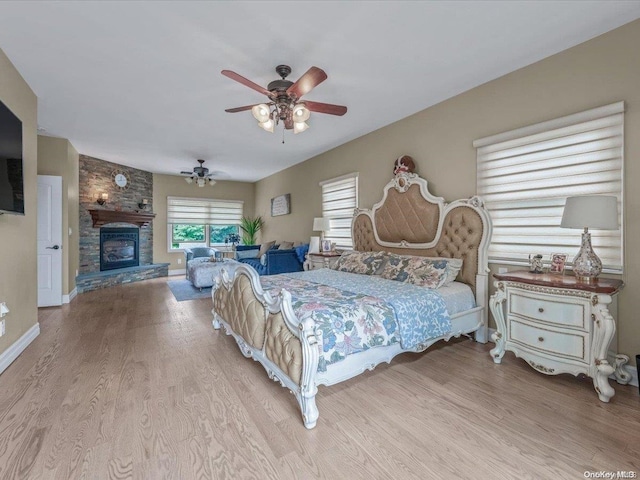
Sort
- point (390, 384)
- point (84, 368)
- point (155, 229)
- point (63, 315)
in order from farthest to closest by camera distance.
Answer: point (155, 229) < point (63, 315) < point (84, 368) < point (390, 384)

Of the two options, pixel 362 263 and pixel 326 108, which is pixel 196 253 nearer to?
pixel 362 263

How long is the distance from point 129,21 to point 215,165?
4729mm

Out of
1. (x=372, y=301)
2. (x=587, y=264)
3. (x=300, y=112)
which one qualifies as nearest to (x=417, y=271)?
(x=372, y=301)

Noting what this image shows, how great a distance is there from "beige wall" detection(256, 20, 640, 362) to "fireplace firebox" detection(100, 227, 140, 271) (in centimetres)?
552

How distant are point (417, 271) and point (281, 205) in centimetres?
486

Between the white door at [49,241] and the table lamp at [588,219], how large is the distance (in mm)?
6628

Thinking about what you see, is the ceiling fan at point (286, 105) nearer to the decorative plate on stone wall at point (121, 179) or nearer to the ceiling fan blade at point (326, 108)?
the ceiling fan blade at point (326, 108)

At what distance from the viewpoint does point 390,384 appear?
2.34 m

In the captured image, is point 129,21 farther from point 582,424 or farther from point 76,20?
point 582,424

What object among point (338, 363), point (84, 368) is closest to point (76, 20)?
point (84, 368)

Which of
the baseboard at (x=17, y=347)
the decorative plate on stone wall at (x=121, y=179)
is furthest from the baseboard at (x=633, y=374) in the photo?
the decorative plate on stone wall at (x=121, y=179)

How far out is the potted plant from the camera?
8648 mm

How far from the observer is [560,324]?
88.0 inches

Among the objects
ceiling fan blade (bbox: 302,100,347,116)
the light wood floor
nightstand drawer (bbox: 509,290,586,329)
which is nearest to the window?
the light wood floor
